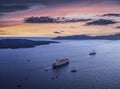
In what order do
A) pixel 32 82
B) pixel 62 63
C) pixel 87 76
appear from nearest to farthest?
pixel 32 82
pixel 87 76
pixel 62 63

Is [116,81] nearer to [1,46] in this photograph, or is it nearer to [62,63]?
[62,63]

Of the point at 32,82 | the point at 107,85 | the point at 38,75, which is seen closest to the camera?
the point at 107,85

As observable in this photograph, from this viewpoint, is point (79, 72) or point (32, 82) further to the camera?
point (79, 72)

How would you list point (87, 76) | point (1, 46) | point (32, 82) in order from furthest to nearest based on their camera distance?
1. point (1, 46)
2. point (87, 76)
3. point (32, 82)

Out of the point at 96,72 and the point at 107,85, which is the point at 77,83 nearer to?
the point at 107,85

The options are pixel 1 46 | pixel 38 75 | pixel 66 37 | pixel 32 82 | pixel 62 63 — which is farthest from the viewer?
pixel 66 37

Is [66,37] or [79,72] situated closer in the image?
[79,72]

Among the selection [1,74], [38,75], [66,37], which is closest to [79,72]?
[38,75]

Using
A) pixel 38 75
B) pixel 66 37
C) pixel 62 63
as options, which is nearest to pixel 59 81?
pixel 38 75
